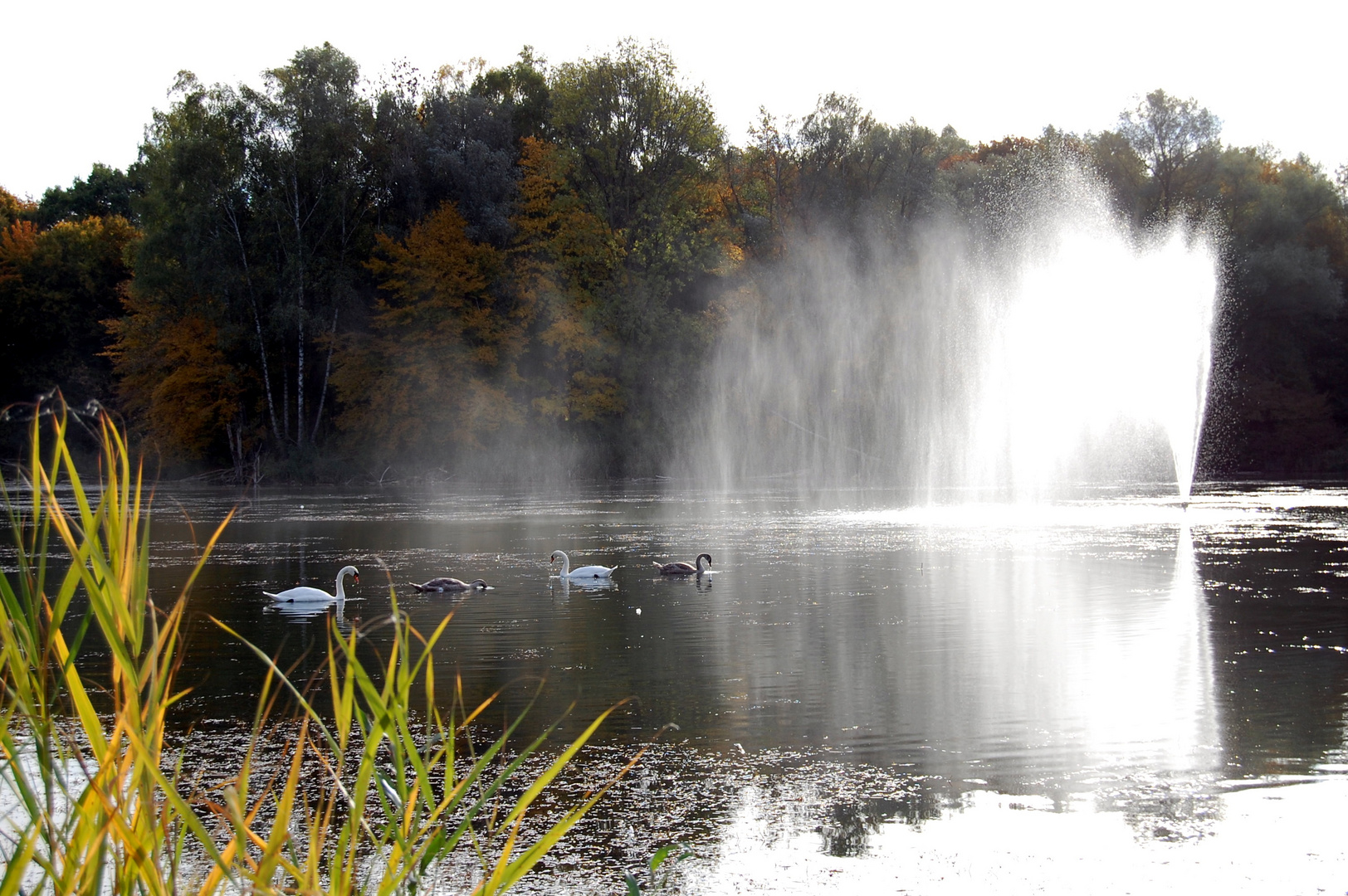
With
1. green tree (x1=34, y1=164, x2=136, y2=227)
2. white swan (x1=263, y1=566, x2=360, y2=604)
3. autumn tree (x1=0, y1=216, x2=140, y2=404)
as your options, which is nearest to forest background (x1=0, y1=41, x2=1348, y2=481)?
autumn tree (x1=0, y1=216, x2=140, y2=404)

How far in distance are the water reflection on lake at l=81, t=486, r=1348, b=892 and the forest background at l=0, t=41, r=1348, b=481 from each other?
2557 centimetres

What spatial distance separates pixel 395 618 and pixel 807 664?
8555 millimetres

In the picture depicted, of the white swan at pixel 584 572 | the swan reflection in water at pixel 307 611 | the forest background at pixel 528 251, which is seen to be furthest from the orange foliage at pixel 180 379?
the swan reflection in water at pixel 307 611

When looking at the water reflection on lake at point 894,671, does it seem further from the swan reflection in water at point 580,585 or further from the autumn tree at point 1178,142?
the autumn tree at point 1178,142

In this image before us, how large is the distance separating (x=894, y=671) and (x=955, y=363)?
3729cm

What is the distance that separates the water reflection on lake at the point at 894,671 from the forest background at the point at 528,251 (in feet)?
83.9

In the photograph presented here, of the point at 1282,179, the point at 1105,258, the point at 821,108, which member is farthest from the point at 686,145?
the point at 1282,179

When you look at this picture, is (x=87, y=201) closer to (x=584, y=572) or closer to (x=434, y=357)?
(x=434, y=357)

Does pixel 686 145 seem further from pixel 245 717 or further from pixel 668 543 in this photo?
pixel 245 717

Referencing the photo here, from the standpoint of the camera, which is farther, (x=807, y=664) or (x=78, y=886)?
(x=807, y=664)

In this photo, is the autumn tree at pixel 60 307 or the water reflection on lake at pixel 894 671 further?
the autumn tree at pixel 60 307

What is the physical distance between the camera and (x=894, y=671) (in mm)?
10680

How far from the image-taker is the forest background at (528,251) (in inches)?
1889

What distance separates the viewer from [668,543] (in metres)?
22.5
